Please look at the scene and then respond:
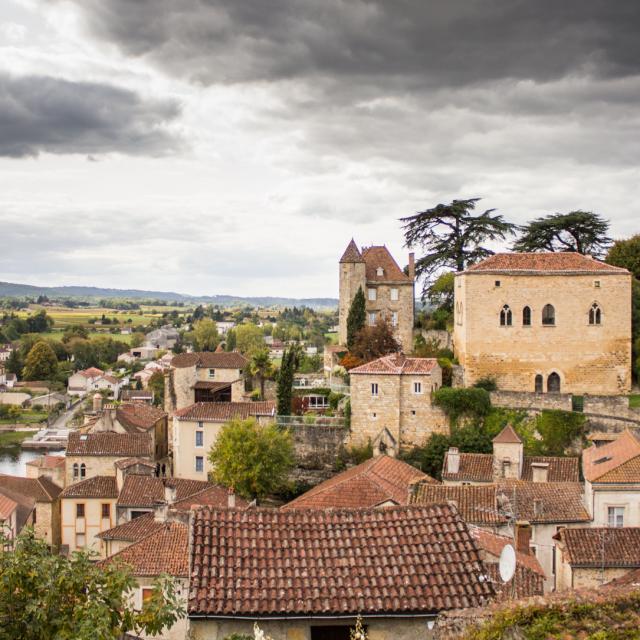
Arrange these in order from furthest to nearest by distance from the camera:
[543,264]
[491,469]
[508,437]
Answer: [543,264] → [508,437] → [491,469]

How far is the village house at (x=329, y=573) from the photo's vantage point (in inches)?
409

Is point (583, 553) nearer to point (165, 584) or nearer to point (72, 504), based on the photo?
point (165, 584)

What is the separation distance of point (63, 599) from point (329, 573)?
134 inches

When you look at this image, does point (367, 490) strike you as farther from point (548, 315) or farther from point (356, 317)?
point (356, 317)

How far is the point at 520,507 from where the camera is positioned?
1088 inches

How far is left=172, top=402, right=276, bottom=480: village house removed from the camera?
45.1 meters

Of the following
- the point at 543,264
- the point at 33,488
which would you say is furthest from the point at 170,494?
the point at 543,264

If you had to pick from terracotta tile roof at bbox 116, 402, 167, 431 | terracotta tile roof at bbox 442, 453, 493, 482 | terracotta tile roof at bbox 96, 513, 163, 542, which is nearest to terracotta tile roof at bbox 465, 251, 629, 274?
terracotta tile roof at bbox 442, 453, 493, 482

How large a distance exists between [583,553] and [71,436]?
32.1 meters

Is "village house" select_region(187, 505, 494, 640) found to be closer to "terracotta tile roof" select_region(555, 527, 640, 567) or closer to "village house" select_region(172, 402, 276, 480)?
"terracotta tile roof" select_region(555, 527, 640, 567)

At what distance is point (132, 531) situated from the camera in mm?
32688

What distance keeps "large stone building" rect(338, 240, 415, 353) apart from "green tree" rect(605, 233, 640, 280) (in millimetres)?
12706

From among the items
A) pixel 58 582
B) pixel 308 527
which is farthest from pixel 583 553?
pixel 58 582

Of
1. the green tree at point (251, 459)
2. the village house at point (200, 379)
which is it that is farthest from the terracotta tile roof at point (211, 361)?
the green tree at point (251, 459)
